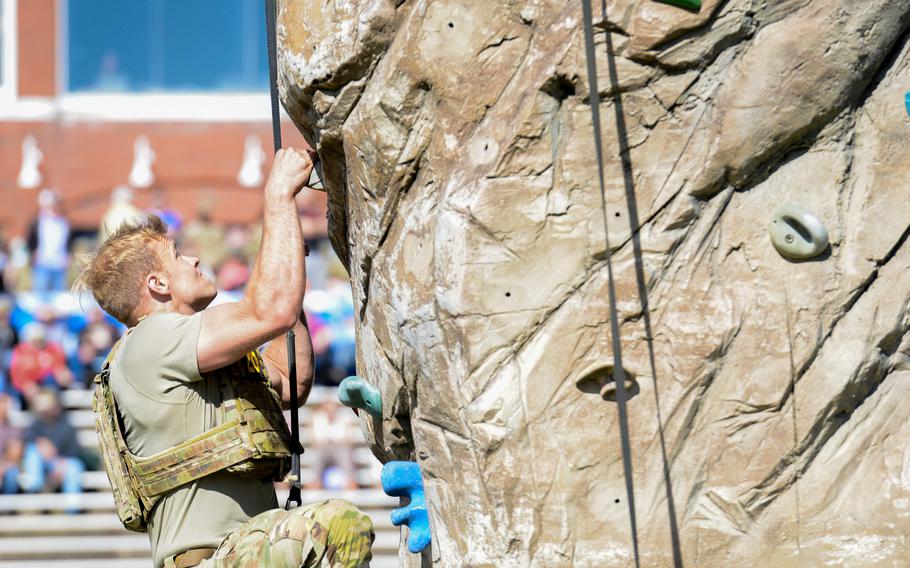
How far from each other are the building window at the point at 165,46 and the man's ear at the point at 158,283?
31.0 feet

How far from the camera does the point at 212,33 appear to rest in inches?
508

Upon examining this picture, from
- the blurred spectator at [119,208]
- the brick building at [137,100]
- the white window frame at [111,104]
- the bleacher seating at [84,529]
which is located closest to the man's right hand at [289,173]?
the bleacher seating at [84,529]

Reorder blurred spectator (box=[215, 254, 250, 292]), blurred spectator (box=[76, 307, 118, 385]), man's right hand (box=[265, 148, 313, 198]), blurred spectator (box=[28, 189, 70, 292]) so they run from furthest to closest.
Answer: blurred spectator (box=[28, 189, 70, 292])
blurred spectator (box=[215, 254, 250, 292])
blurred spectator (box=[76, 307, 118, 385])
man's right hand (box=[265, 148, 313, 198])

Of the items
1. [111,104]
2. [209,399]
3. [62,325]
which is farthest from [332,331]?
[209,399]

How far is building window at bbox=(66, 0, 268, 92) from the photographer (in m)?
12.9

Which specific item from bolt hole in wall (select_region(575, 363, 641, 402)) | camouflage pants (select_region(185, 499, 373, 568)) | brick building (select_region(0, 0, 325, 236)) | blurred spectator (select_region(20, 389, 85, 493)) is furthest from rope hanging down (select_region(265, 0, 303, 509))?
brick building (select_region(0, 0, 325, 236))

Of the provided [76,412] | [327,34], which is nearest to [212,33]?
[76,412]

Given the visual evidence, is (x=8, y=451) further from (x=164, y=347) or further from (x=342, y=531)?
(x=342, y=531)

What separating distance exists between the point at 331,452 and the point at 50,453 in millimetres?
2051

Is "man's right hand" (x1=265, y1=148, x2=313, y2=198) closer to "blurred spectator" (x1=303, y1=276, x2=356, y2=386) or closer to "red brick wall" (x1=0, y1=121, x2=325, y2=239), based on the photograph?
"blurred spectator" (x1=303, y1=276, x2=356, y2=386)

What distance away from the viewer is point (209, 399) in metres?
3.37

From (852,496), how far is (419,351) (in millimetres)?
1083

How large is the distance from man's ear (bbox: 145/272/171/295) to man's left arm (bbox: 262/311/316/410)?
0.43 metres

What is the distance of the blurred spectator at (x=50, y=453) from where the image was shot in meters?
9.31
